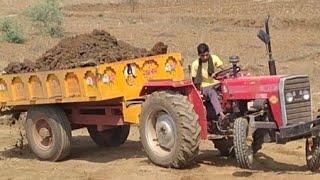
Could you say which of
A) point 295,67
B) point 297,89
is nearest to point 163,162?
point 297,89

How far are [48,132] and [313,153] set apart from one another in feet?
15.3

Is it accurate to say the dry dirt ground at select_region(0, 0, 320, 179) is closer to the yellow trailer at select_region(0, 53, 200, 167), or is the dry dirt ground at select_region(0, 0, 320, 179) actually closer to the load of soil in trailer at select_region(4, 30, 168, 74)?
the yellow trailer at select_region(0, 53, 200, 167)

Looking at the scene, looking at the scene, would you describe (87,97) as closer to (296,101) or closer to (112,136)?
(112,136)

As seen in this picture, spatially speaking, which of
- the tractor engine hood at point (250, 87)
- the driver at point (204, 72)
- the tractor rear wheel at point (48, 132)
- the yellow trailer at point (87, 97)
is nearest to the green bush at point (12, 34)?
the yellow trailer at point (87, 97)

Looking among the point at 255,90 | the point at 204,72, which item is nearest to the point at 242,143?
the point at 255,90

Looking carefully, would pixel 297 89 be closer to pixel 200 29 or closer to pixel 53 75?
pixel 53 75

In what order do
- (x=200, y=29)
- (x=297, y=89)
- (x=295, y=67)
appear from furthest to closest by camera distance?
(x=200, y=29), (x=295, y=67), (x=297, y=89)

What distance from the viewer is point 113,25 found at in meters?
38.3

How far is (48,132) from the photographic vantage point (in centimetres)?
1197

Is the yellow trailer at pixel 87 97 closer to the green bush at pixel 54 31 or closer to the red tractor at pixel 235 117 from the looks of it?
the red tractor at pixel 235 117

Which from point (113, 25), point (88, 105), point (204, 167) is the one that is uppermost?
point (113, 25)

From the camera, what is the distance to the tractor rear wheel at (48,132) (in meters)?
11.7

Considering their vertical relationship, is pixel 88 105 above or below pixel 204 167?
above

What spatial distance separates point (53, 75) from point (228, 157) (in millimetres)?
3015
